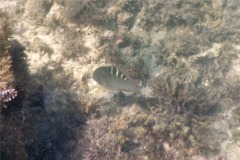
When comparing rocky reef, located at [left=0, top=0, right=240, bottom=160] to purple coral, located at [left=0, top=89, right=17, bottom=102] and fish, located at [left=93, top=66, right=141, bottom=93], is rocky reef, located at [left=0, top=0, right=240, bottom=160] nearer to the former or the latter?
purple coral, located at [left=0, top=89, right=17, bottom=102]

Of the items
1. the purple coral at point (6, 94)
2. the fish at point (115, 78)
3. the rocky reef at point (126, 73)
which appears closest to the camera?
the purple coral at point (6, 94)

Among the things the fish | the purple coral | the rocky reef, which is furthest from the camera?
the rocky reef

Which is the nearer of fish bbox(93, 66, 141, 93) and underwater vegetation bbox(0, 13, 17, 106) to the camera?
underwater vegetation bbox(0, 13, 17, 106)

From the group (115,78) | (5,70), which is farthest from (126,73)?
(5,70)

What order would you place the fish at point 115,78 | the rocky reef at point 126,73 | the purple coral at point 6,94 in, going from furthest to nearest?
the rocky reef at point 126,73 < the fish at point 115,78 < the purple coral at point 6,94

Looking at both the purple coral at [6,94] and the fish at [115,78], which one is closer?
the purple coral at [6,94]

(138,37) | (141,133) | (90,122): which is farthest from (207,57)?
(90,122)

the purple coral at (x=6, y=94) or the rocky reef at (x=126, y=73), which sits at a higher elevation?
the purple coral at (x=6, y=94)

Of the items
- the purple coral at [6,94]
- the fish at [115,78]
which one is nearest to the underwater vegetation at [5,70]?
the purple coral at [6,94]

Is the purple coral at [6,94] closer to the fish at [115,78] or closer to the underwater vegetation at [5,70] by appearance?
the underwater vegetation at [5,70]

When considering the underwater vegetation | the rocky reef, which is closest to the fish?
the rocky reef

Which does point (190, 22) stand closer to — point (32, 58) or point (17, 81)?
point (32, 58)
